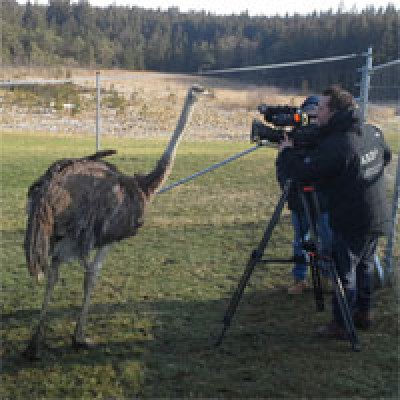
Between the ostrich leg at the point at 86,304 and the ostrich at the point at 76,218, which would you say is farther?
the ostrich leg at the point at 86,304

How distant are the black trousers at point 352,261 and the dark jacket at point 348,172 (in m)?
0.06

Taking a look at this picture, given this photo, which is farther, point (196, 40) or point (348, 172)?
point (196, 40)

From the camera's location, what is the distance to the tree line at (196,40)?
14172 millimetres

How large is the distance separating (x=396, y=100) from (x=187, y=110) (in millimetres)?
2206

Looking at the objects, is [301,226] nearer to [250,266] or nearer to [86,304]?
[250,266]

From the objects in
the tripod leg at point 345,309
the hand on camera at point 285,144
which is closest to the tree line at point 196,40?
the hand on camera at point 285,144

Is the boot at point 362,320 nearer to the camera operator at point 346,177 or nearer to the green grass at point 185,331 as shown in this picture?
the green grass at point 185,331

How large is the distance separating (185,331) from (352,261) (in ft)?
4.13

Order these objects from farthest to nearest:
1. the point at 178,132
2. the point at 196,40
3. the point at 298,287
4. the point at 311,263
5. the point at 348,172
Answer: the point at 196,40
the point at 298,287
the point at 178,132
the point at 311,263
the point at 348,172

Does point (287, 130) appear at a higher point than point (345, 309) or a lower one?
higher

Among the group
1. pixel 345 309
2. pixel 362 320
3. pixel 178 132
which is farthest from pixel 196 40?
pixel 345 309

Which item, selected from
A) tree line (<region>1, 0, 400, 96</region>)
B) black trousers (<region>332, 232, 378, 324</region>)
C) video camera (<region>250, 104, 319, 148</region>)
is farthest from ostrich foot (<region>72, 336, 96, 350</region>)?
tree line (<region>1, 0, 400, 96</region>)

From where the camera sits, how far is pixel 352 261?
3.77 meters

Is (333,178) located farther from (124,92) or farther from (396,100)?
(124,92)
